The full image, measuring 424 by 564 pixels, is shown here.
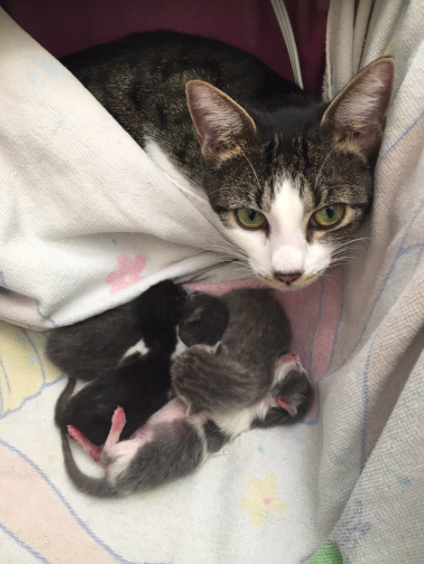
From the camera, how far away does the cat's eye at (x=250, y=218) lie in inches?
37.8

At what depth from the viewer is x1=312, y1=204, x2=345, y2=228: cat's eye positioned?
3.00 feet

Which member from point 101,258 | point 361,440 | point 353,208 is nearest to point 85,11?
point 101,258

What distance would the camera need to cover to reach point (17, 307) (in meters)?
1.13

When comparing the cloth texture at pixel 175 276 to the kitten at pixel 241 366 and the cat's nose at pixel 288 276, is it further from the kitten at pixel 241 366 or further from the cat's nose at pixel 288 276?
the cat's nose at pixel 288 276

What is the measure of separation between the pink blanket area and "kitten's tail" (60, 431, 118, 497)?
1251 mm

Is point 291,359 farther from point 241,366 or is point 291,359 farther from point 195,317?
point 195,317

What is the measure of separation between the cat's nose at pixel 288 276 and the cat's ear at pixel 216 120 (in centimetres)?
30

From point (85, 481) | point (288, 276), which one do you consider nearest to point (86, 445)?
point (85, 481)

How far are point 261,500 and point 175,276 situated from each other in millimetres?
645

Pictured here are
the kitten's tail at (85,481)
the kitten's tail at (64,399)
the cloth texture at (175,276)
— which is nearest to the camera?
the cloth texture at (175,276)

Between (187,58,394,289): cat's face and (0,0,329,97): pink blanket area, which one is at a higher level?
(0,0,329,97): pink blanket area

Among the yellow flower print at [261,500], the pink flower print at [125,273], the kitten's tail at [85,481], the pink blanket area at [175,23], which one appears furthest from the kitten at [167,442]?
the pink blanket area at [175,23]

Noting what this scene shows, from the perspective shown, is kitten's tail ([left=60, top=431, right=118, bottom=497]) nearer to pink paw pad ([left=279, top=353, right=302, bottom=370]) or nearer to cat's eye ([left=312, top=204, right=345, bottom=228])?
pink paw pad ([left=279, top=353, right=302, bottom=370])

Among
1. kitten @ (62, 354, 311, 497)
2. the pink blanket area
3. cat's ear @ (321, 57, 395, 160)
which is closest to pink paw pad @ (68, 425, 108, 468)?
kitten @ (62, 354, 311, 497)
